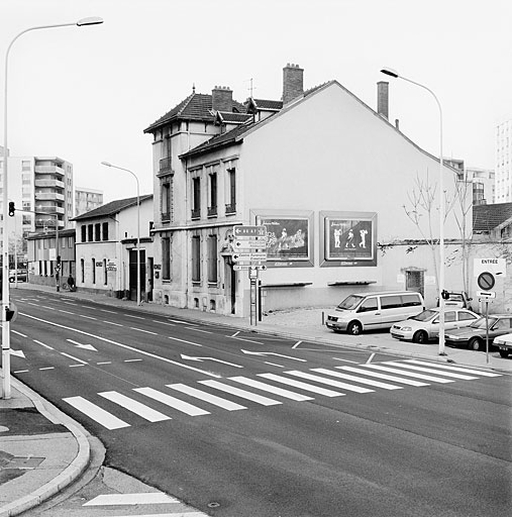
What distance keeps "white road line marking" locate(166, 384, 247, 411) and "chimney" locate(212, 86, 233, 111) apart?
112ft

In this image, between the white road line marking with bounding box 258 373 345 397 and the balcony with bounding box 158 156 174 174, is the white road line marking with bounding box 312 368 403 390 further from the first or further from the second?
the balcony with bounding box 158 156 174 174

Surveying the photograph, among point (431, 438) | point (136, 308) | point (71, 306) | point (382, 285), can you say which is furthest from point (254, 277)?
point (431, 438)

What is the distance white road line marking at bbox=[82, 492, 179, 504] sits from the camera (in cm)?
886

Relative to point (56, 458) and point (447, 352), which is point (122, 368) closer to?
point (56, 458)

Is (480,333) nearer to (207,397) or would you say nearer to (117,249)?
(207,397)

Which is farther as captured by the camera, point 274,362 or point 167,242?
point 167,242

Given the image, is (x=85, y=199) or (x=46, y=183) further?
(x=85, y=199)

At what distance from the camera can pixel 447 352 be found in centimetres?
2448

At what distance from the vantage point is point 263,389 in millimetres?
17016

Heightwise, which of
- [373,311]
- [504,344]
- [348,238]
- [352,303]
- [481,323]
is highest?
[348,238]

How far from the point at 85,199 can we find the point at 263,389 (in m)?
126

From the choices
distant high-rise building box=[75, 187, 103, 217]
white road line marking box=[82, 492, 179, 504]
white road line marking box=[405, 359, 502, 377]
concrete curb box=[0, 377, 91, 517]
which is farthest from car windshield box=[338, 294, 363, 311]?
distant high-rise building box=[75, 187, 103, 217]

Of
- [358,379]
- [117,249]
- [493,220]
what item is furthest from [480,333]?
[117,249]

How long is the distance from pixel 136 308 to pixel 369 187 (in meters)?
18.6
